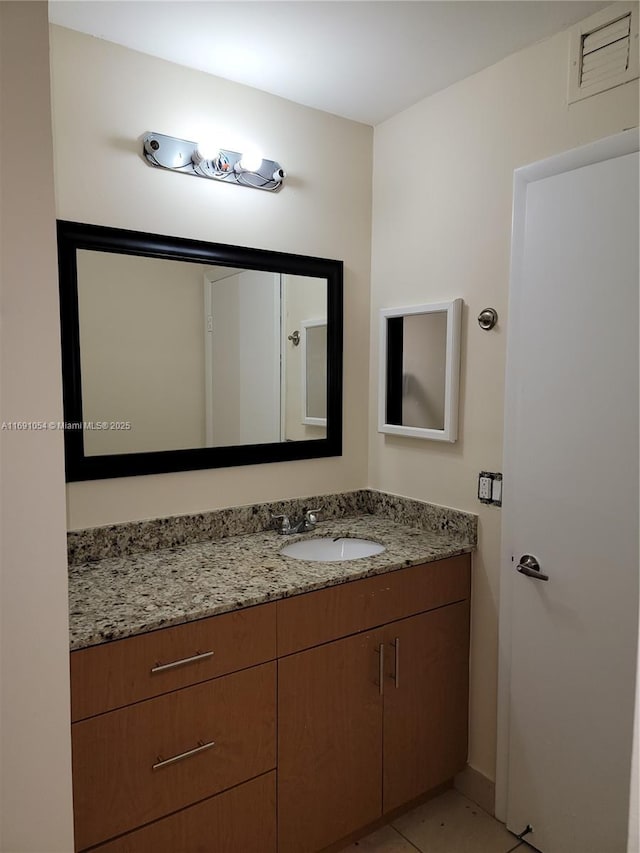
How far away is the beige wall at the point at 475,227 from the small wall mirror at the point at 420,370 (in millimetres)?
47

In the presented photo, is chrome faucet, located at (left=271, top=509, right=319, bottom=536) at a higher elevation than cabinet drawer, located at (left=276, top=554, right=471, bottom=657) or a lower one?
higher

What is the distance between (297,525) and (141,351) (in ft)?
2.87

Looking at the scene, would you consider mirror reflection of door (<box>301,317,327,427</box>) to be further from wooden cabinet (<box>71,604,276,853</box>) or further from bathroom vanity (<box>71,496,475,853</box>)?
wooden cabinet (<box>71,604,276,853</box>)

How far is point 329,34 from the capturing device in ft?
5.78

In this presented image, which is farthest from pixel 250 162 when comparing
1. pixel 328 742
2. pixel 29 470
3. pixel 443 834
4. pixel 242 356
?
pixel 443 834

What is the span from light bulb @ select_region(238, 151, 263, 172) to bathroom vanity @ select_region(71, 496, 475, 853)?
52.5 inches

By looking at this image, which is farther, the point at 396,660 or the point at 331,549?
the point at 331,549

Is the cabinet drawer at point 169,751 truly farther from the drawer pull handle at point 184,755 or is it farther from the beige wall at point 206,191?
the beige wall at point 206,191

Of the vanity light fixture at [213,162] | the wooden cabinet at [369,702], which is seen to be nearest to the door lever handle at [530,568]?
the wooden cabinet at [369,702]

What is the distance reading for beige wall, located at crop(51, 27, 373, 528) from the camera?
1.79 metres

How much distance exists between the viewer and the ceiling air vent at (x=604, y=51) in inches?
62.5

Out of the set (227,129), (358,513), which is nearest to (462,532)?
(358,513)

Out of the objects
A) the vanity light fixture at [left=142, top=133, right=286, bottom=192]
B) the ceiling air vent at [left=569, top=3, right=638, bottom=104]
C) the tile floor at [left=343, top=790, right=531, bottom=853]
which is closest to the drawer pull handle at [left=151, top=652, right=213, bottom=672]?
the tile floor at [left=343, top=790, right=531, bottom=853]

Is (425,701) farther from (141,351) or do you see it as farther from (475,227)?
(475,227)
